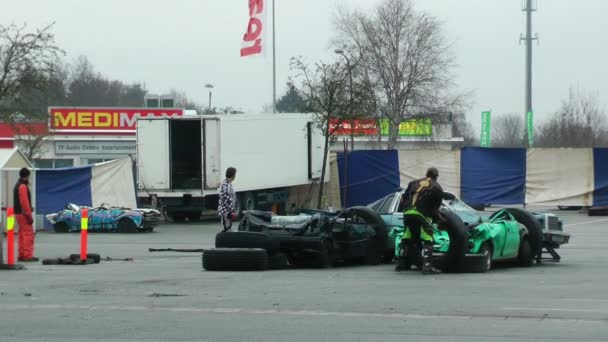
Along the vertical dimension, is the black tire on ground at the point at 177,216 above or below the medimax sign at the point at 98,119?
below

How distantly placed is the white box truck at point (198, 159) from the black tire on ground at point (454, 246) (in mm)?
17825

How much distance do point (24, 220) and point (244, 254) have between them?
16.4ft

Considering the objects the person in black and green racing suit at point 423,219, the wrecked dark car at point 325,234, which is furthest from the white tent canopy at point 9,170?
the person in black and green racing suit at point 423,219

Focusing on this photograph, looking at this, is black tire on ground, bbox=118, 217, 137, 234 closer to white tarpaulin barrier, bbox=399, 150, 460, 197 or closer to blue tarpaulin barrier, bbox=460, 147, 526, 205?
white tarpaulin barrier, bbox=399, 150, 460, 197

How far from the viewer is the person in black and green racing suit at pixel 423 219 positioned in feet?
50.3

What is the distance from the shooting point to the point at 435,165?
3681 cm

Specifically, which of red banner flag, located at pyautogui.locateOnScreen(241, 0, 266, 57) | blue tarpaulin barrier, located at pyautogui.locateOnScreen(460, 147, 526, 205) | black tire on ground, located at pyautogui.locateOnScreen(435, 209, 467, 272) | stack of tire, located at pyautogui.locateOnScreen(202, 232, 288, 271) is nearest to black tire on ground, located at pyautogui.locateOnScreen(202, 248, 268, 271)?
stack of tire, located at pyautogui.locateOnScreen(202, 232, 288, 271)

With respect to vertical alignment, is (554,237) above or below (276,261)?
above

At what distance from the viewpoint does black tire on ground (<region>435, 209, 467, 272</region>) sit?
A: 15.3 metres

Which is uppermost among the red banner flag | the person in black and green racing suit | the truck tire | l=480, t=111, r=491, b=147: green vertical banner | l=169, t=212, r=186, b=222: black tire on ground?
the red banner flag

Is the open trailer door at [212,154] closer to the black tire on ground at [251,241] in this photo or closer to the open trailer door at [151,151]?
the open trailer door at [151,151]

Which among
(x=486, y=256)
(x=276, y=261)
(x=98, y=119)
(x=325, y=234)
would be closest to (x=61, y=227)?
(x=276, y=261)

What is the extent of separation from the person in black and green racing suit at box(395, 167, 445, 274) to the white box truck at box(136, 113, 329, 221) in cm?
1755

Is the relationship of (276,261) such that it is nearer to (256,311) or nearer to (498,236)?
(498,236)
